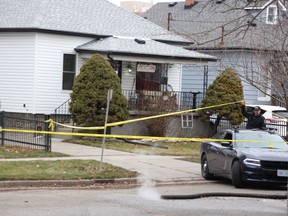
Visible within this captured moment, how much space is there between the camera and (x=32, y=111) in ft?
81.4

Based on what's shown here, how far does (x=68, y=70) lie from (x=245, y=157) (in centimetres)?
1388

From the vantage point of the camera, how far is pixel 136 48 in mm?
25812

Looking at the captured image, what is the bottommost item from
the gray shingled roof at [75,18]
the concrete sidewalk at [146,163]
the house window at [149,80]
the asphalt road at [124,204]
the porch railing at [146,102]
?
the asphalt road at [124,204]

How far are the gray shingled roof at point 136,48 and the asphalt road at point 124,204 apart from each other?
12423 mm

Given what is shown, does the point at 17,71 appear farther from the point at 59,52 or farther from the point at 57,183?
the point at 57,183

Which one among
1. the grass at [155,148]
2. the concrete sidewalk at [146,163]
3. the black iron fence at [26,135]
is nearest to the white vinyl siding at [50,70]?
the grass at [155,148]

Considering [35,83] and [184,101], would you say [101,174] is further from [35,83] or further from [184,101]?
[184,101]

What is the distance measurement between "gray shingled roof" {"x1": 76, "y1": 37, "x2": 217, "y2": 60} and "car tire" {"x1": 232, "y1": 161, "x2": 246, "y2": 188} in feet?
39.4

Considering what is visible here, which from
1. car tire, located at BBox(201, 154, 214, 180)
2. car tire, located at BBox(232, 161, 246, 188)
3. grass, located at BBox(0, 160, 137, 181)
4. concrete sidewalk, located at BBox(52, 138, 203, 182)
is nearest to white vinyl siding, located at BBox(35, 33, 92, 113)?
concrete sidewalk, located at BBox(52, 138, 203, 182)

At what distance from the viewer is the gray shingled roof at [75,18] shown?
1002 inches

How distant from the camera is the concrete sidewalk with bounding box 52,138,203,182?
50.7 feet

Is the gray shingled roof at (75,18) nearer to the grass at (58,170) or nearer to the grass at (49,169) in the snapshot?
the grass at (49,169)

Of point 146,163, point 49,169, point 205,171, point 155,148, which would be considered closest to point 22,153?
point 49,169

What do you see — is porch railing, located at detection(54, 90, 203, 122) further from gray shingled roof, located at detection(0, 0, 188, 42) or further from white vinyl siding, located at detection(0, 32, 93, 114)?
gray shingled roof, located at detection(0, 0, 188, 42)
